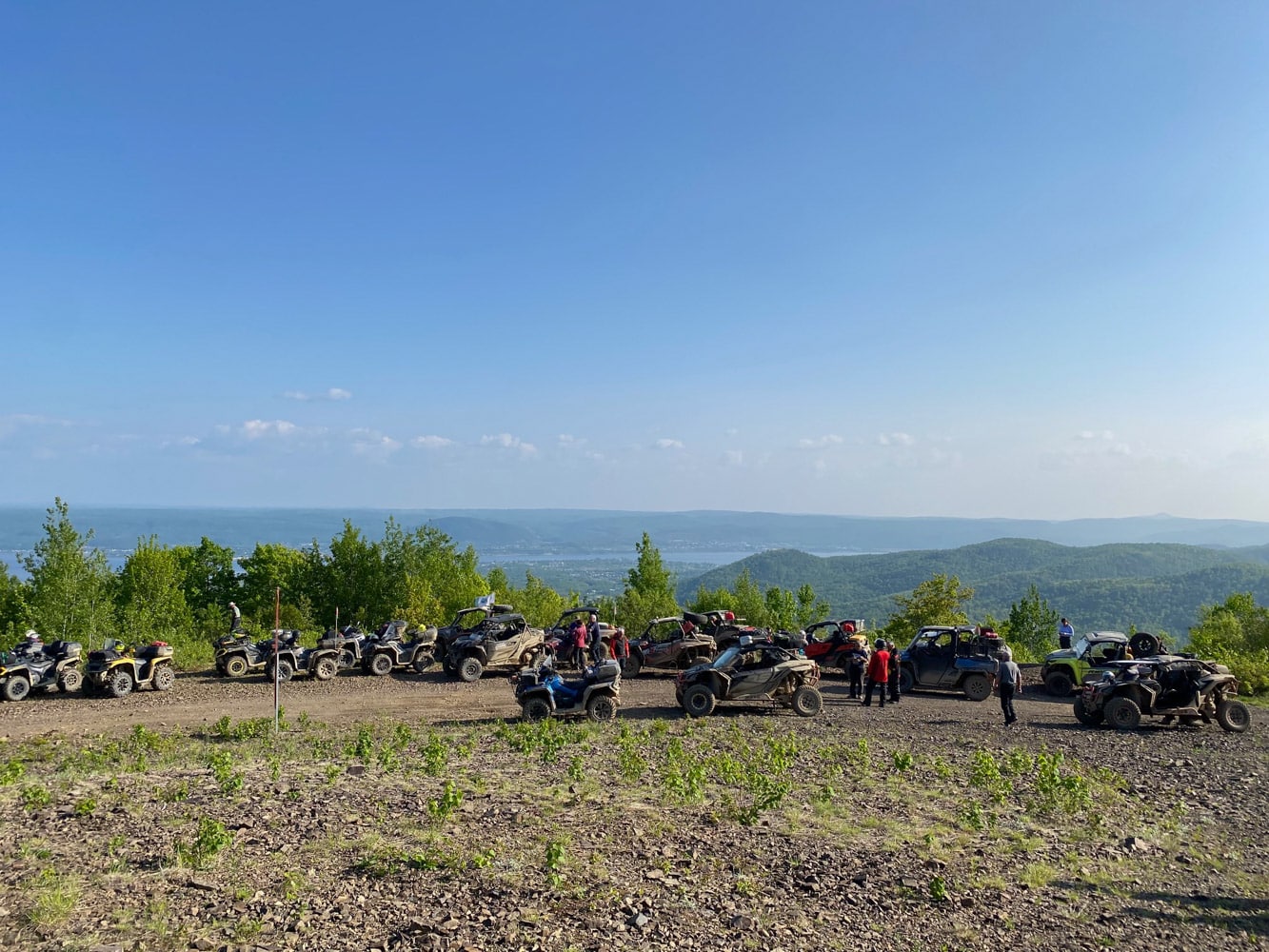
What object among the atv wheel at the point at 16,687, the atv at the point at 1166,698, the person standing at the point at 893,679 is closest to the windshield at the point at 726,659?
the person standing at the point at 893,679

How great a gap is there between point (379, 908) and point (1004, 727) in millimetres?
13439

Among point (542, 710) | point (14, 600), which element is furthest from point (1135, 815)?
point (14, 600)

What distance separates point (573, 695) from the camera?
16.4 m

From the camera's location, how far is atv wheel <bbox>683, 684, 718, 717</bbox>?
56.3 ft

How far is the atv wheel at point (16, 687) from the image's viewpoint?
18.0 meters

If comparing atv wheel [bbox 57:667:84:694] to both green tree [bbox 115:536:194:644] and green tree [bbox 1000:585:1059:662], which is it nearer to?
green tree [bbox 115:536:194:644]

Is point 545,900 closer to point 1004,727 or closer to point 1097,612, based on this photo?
point 1004,727

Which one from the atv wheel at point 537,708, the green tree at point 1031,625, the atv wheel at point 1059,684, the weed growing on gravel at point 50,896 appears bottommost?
the green tree at point 1031,625

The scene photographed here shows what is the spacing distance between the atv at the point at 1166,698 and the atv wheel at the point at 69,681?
22.6 meters

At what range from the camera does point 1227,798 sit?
35.7 ft

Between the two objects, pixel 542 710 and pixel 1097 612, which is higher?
pixel 542 710

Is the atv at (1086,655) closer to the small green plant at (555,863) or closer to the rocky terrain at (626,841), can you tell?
the rocky terrain at (626,841)

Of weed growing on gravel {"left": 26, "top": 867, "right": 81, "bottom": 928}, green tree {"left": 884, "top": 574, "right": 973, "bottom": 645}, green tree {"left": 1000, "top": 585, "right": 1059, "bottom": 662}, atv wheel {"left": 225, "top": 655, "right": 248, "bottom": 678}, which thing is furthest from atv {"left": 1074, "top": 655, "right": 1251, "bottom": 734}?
green tree {"left": 1000, "top": 585, "right": 1059, "bottom": 662}

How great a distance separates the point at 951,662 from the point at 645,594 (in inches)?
1718
